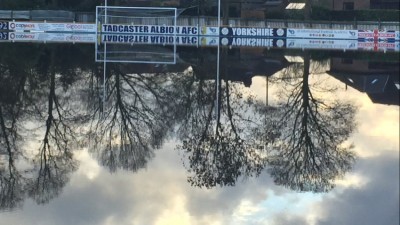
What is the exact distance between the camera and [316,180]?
1266 cm

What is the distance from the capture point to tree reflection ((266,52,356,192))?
12888mm

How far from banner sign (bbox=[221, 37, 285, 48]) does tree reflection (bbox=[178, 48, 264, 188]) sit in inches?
738

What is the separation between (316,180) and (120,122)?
7.56 metres

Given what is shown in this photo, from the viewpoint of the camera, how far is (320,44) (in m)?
43.0

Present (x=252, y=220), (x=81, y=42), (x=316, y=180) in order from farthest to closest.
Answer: (x=81, y=42)
(x=316, y=180)
(x=252, y=220)

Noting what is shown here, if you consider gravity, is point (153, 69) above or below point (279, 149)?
above

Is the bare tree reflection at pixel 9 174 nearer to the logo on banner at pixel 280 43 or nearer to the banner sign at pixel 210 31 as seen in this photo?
the logo on banner at pixel 280 43

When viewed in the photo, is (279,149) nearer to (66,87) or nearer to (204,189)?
(204,189)

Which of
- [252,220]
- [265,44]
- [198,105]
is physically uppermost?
[265,44]

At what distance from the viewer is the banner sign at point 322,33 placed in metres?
44.8

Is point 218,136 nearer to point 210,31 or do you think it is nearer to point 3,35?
point 210,31

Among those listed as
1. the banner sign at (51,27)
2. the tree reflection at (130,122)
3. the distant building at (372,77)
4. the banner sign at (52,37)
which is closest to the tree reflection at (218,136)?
the tree reflection at (130,122)

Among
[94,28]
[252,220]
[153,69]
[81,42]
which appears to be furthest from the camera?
[94,28]

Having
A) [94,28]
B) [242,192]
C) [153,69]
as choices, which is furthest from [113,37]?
[242,192]
